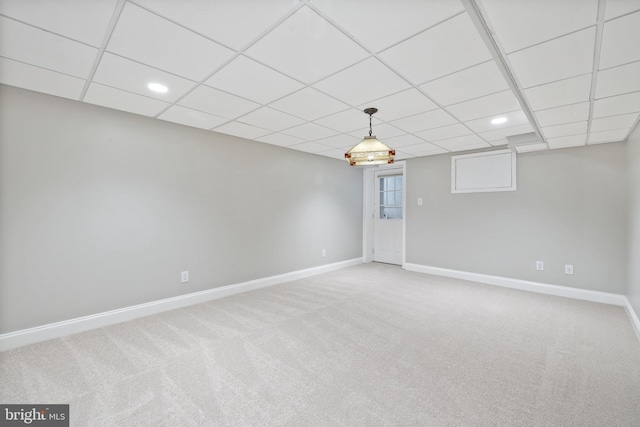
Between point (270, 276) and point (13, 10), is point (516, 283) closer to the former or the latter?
point (270, 276)

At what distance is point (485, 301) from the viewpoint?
3.87 metres

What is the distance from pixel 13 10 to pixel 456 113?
3.60 m

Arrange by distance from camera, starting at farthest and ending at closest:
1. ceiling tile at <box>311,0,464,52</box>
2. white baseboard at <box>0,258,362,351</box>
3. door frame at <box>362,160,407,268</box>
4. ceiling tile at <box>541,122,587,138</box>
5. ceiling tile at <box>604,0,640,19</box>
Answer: door frame at <box>362,160,407,268</box>, ceiling tile at <box>541,122,587,138</box>, white baseboard at <box>0,258,362,351</box>, ceiling tile at <box>311,0,464,52</box>, ceiling tile at <box>604,0,640,19</box>

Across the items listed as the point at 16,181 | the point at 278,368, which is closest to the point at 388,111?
the point at 278,368

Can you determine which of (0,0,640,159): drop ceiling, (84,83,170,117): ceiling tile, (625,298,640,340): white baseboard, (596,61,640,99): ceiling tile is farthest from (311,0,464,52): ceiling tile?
(625,298,640,340): white baseboard

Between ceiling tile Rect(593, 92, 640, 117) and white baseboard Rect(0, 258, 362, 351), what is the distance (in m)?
4.49

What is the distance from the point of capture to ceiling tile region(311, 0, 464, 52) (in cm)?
147

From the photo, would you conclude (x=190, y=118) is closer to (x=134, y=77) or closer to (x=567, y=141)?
(x=134, y=77)

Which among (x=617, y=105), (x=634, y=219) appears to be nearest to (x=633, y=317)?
(x=634, y=219)

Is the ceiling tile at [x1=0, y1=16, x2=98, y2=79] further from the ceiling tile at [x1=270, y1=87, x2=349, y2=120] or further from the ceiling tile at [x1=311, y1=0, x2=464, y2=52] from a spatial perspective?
the ceiling tile at [x1=311, y1=0, x2=464, y2=52]

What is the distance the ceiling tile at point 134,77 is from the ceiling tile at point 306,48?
858 mm

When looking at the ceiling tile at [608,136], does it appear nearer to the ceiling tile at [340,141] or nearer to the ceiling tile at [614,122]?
the ceiling tile at [614,122]

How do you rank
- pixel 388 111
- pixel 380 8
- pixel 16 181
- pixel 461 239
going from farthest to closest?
pixel 461 239 < pixel 388 111 < pixel 16 181 < pixel 380 8

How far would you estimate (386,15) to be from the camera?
1.55 metres
